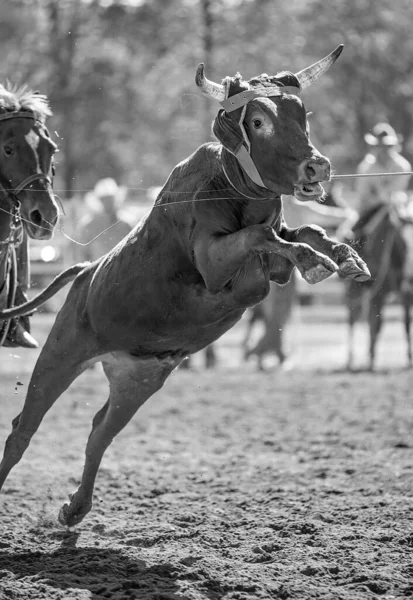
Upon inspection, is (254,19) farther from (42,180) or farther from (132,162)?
(42,180)

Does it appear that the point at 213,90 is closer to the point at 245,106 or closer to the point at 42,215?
the point at 245,106

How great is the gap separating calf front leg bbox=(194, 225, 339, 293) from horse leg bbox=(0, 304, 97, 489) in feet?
3.14

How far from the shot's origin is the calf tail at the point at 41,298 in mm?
5473

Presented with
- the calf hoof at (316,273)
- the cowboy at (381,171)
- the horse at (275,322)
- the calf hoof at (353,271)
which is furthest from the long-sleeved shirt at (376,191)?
the calf hoof at (316,273)

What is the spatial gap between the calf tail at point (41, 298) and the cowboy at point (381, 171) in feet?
18.9

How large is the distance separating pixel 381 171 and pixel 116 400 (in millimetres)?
6316

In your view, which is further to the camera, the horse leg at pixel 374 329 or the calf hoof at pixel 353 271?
the horse leg at pixel 374 329

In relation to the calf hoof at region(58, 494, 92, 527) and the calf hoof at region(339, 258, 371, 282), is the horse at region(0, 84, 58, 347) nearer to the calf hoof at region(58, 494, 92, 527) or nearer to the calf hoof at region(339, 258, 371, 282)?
the calf hoof at region(58, 494, 92, 527)

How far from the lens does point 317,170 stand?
4297 mm

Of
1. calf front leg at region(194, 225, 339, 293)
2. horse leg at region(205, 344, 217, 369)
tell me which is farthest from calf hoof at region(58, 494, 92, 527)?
horse leg at region(205, 344, 217, 369)

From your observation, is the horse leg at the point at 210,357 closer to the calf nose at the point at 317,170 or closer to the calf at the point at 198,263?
the calf at the point at 198,263

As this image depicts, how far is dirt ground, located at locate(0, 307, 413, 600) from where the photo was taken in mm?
4406

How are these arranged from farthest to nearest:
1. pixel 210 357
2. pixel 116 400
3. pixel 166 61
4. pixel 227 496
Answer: pixel 166 61
pixel 210 357
pixel 227 496
pixel 116 400

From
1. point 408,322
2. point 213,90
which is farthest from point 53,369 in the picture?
point 408,322
